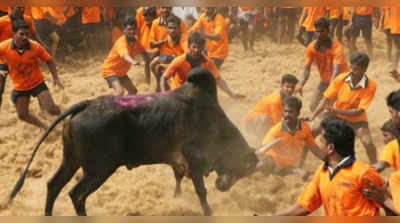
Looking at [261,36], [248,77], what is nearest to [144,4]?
[248,77]

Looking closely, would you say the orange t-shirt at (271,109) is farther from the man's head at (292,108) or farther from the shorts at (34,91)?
the shorts at (34,91)

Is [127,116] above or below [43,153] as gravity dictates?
above

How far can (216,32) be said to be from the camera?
7.43 m

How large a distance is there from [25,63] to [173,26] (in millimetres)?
1561

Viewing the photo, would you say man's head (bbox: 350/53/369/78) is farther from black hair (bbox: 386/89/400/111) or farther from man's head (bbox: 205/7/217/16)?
man's head (bbox: 205/7/217/16)

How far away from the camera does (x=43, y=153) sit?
6.29m

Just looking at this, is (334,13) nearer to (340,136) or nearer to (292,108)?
(292,108)

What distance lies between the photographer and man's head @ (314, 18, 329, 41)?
6469 mm

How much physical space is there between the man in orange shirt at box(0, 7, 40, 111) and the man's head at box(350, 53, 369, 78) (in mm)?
3208

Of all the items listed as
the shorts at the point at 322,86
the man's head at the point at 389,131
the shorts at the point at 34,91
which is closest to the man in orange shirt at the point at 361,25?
the shorts at the point at 322,86

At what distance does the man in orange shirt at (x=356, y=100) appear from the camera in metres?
5.90

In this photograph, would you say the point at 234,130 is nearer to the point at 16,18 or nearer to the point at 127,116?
the point at 127,116

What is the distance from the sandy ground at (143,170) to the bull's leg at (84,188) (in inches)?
14.1

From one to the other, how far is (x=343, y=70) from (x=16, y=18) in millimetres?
3376
